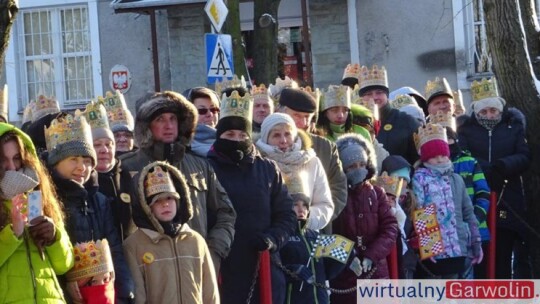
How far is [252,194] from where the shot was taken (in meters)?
8.23

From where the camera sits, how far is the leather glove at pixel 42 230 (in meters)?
6.27

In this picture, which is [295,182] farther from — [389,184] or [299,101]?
[389,184]

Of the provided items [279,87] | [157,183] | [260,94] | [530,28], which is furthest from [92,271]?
[530,28]

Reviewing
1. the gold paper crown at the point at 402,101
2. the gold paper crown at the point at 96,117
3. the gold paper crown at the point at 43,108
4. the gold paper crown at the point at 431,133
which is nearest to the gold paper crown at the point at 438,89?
the gold paper crown at the point at 402,101

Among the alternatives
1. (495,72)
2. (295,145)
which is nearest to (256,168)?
(295,145)

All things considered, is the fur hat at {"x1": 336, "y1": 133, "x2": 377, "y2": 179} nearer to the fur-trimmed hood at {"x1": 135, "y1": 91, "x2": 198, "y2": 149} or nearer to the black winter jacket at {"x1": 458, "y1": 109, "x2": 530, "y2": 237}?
the fur-trimmed hood at {"x1": 135, "y1": 91, "x2": 198, "y2": 149}

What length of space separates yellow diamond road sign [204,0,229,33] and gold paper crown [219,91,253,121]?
6.52 meters

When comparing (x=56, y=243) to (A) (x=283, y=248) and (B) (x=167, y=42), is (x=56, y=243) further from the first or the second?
(B) (x=167, y=42)

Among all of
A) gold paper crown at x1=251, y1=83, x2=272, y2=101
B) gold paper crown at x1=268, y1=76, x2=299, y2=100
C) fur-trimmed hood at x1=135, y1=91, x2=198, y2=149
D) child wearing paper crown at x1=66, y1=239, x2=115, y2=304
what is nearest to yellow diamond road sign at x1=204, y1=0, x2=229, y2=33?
gold paper crown at x1=268, y1=76, x2=299, y2=100

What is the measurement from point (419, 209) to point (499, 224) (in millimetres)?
1413

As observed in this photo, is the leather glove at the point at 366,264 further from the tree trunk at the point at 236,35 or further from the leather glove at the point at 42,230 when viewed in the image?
the tree trunk at the point at 236,35

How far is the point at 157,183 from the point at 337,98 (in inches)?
119

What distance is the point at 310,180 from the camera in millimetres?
8836

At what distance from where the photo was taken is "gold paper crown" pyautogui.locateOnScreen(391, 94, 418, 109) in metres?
12.3
